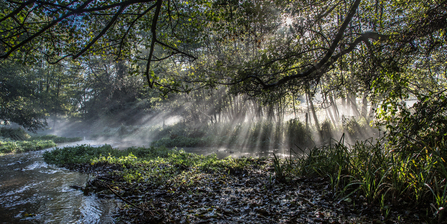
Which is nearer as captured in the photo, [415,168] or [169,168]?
[415,168]

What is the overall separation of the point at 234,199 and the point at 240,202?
0.70ft

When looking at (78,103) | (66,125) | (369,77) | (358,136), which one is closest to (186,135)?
(358,136)

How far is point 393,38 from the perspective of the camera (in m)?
4.57

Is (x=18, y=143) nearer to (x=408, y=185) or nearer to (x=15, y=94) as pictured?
(x=15, y=94)

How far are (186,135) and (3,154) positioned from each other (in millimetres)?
13773

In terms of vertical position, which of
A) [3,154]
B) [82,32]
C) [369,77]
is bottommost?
[3,154]

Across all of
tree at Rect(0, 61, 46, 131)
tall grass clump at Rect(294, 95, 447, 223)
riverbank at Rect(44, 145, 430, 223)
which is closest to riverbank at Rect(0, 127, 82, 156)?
tree at Rect(0, 61, 46, 131)

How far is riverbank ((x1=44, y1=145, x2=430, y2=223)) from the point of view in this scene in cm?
313

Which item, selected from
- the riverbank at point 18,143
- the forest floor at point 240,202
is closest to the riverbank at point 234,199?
the forest floor at point 240,202

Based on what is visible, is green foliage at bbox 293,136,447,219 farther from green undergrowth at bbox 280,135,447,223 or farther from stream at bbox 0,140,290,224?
stream at bbox 0,140,290,224

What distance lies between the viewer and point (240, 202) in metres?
3.97

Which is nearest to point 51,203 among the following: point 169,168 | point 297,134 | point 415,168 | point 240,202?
point 169,168

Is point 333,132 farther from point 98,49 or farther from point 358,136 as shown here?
point 98,49

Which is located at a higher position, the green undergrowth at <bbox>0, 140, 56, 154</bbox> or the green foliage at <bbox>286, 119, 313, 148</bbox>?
the green foliage at <bbox>286, 119, 313, 148</bbox>
